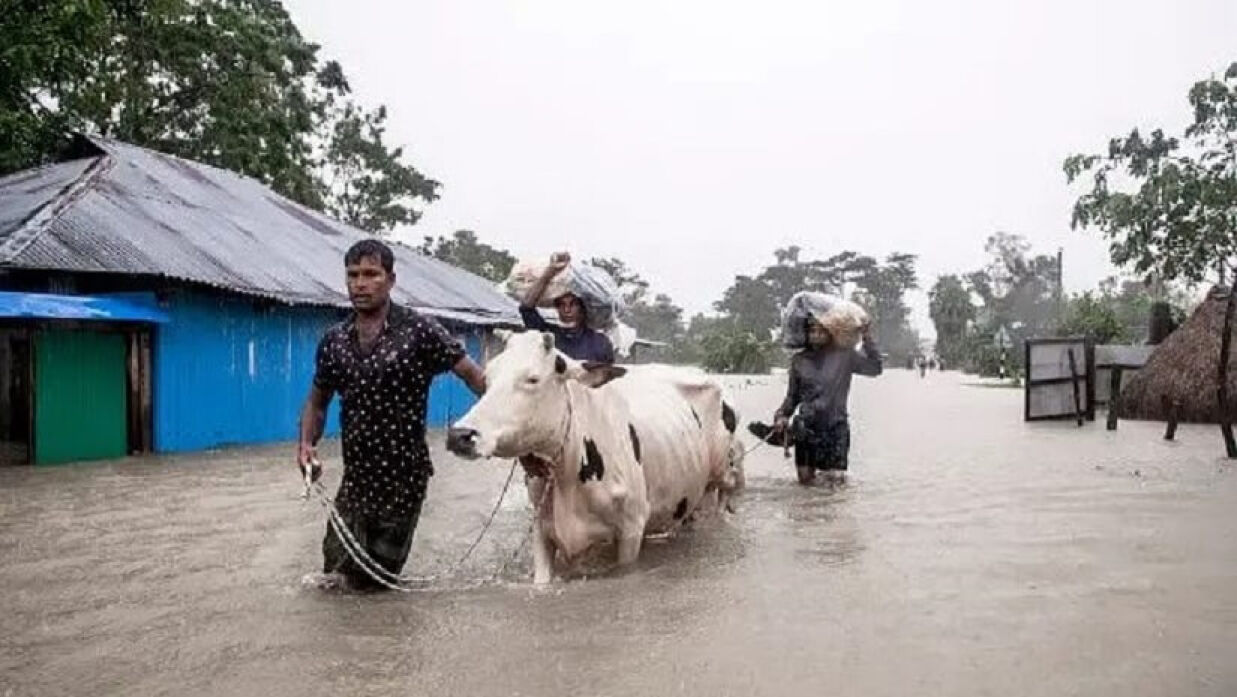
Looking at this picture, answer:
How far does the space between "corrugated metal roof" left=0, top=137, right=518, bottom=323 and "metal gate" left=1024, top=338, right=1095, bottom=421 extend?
9.54 m

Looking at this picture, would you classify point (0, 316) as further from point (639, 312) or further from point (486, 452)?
point (639, 312)

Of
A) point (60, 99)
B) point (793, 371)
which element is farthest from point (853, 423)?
point (60, 99)

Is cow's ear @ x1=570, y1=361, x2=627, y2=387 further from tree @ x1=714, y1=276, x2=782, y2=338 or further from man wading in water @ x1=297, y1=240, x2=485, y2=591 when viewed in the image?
tree @ x1=714, y1=276, x2=782, y2=338

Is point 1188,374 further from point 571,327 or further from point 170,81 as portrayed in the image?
point 170,81

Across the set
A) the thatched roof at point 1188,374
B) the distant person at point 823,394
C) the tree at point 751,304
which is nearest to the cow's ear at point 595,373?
the distant person at point 823,394

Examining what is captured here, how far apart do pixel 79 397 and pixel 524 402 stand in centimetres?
1012

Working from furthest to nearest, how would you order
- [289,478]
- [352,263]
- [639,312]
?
[639,312] < [289,478] < [352,263]

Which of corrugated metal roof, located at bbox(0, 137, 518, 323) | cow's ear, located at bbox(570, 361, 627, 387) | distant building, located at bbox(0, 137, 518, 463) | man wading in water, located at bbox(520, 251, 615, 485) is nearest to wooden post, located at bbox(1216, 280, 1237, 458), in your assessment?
man wading in water, located at bbox(520, 251, 615, 485)

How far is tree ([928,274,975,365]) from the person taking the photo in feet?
236

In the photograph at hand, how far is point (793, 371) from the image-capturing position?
8953mm

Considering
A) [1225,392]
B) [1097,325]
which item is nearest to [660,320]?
[1097,325]

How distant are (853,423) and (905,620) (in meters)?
14.3

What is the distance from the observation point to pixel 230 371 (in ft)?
48.8

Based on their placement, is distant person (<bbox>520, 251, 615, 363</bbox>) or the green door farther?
the green door
